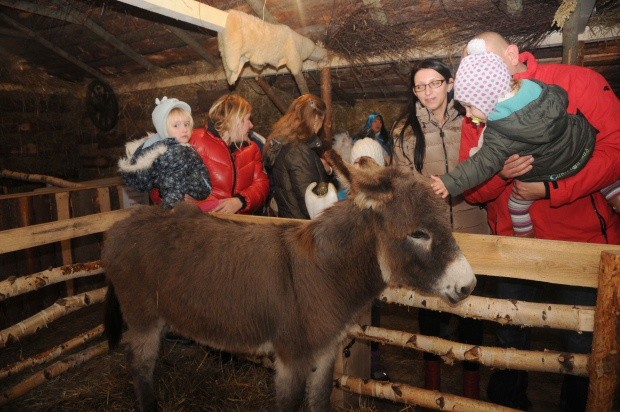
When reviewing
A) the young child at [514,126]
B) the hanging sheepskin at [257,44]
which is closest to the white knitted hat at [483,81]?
the young child at [514,126]

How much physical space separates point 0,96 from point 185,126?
7207 mm

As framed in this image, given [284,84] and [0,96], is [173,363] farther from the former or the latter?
[0,96]

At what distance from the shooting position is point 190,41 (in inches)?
229

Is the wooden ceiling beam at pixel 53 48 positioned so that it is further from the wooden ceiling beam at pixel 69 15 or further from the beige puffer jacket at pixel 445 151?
the beige puffer jacket at pixel 445 151

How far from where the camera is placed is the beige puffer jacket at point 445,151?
308cm

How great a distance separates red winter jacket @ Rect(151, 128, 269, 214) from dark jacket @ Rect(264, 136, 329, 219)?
1.09 feet

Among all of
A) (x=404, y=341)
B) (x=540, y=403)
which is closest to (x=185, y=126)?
(x=404, y=341)

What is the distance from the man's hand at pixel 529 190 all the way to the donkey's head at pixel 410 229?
0.60 meters

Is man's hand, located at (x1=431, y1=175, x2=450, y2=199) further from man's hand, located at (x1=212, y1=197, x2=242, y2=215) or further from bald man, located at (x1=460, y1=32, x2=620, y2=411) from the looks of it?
man's hand, located at (x1=212, y1=197, x2=242, y2=215)

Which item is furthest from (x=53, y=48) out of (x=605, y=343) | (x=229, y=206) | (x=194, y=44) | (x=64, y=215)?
(x=605, y=343)

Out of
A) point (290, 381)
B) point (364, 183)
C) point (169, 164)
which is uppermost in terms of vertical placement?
point (169, 164)

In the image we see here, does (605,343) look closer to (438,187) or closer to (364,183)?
(438,187)

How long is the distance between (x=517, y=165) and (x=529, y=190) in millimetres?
258

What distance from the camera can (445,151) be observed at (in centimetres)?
309
